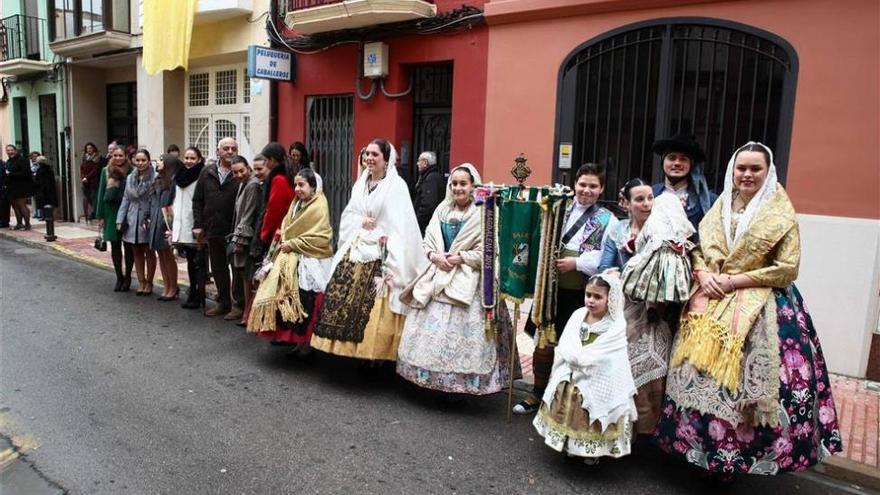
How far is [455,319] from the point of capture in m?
4.47

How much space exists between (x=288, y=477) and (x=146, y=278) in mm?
5635

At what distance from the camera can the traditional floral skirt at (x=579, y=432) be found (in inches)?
142

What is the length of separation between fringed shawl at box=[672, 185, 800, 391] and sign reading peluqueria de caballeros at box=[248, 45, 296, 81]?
313 inches

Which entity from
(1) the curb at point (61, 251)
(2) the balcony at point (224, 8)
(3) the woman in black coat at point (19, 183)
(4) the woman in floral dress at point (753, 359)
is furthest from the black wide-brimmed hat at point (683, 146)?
(3) the woman in black coat at point (19, 183)

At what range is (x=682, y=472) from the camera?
380cm

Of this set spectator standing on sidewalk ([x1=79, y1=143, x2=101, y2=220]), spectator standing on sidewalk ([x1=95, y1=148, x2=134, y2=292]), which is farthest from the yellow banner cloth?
spectator standing on sidewalk ([x1=95, y1=148, x2=134, y2=292])

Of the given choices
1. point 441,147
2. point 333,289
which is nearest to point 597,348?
point 333,289

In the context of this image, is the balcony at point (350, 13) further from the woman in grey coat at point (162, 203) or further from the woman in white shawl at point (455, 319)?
the woman in white shawl at point (455, 319)

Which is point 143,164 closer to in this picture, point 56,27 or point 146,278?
point 146,278

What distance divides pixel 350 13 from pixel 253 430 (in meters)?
6.11

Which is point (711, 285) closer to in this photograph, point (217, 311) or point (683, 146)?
point (683, 146)

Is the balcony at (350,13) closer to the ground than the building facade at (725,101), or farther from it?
farther from it

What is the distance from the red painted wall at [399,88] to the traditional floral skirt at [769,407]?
201 inches

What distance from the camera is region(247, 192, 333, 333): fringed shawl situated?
5320 millimetres
